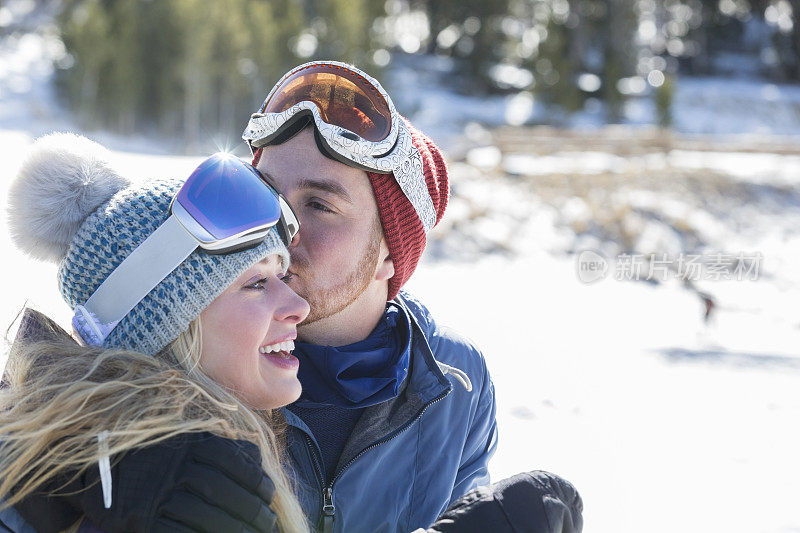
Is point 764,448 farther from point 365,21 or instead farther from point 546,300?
point 365,21

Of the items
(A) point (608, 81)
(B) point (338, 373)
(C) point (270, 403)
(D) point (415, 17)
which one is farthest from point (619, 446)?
(D) point (415, 17)

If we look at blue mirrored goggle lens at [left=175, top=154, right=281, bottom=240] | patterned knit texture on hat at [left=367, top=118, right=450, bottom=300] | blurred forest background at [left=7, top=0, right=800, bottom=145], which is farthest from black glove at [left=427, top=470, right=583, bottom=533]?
blurred forest background at [left=7, top=0, right=800, bottom=145]

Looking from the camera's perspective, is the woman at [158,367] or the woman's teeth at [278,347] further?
the woman's teeth at [278,347]

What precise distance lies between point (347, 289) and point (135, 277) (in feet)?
2.35

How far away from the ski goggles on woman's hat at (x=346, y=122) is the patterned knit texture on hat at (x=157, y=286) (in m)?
0.61

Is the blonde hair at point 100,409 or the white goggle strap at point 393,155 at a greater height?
the white goggle strap at point 393,155

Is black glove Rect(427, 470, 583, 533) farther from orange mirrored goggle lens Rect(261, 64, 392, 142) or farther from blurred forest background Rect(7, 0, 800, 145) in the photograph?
blurred forest background Rect(7, 0, 800, 145)

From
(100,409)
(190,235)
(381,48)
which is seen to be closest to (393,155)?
(190,235)

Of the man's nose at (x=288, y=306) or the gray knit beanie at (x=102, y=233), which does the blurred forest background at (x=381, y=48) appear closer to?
the gray knit beanie at (x=102, y=233)

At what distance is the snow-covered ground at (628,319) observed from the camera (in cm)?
446

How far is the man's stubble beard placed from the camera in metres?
2.03

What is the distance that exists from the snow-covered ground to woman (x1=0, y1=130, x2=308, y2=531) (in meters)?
0.16

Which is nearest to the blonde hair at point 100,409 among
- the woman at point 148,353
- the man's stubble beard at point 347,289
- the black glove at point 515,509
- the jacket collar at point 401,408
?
the woman at point 148,353

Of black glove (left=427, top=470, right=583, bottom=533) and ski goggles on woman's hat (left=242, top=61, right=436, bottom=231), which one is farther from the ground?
ski goggles on woman's hat (left=242, top=61, right=436, bottom=231)
